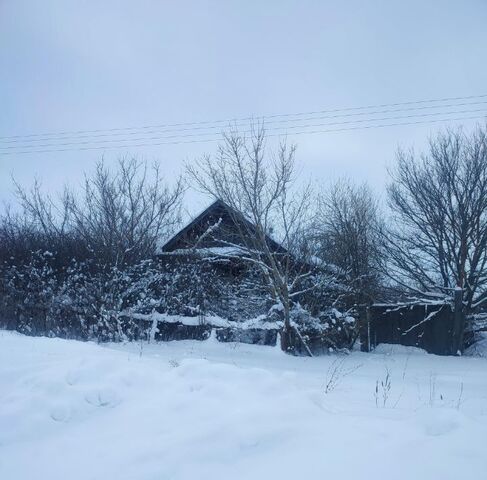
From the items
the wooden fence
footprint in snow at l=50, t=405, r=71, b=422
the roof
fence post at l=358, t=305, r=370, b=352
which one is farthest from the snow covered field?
the wooden fence

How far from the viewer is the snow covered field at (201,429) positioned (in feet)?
9.73

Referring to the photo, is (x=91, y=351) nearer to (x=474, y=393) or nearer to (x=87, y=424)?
(x=87, y=424)

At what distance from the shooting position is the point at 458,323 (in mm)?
14789

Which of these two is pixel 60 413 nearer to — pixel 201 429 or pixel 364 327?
pixel 201 429

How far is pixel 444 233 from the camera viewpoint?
51.1 ft

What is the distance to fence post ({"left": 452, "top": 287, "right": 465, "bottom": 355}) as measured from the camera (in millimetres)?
14773

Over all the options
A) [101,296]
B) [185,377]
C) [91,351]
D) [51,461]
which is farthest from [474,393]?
[101,296]

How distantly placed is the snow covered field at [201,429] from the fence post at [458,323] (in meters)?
10.5

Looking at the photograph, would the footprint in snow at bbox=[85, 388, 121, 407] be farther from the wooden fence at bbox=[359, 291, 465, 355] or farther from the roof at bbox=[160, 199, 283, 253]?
the wooden fence at bbox=[359, 291, 465, 355]

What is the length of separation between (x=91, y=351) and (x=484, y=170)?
14.2 m

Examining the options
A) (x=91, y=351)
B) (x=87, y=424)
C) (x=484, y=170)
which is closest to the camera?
(x=87, y=424)

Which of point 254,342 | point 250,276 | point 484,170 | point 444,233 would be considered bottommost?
point 254,342

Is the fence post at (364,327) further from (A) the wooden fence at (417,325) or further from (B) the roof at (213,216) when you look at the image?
(B) the roof at (213,216)

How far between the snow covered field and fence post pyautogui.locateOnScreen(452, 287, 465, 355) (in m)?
10.5
